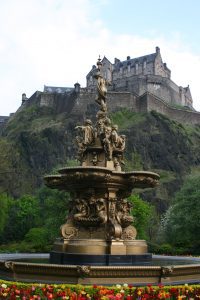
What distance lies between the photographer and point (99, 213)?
13.3 m

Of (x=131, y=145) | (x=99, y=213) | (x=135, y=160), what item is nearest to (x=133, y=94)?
(x=131, y=145)

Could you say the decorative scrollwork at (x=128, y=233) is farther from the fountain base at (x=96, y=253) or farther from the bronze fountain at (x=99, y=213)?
the fountain base at (x=96, y=253)

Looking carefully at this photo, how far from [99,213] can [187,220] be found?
77.1ft

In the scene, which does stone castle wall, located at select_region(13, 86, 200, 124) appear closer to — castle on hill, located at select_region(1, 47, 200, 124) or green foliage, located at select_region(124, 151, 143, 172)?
castle on hill, located at select_region(1, 47, 200, 124)

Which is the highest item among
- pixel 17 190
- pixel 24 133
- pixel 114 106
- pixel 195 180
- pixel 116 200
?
pixel 114 106

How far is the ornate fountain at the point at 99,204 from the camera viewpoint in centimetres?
1270

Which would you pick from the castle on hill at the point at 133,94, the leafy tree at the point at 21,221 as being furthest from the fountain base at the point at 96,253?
the castle on hill at the point at 133,94

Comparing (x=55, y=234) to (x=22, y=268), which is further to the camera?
(x=55, y=234)

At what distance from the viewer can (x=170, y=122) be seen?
9625cm

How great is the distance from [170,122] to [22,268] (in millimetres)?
87555

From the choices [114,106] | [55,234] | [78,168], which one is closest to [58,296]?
[78,168]

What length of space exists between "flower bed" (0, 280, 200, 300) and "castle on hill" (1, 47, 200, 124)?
85473mm

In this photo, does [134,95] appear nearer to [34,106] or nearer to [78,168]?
[34,106]

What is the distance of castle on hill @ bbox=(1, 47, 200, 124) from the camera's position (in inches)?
3782
